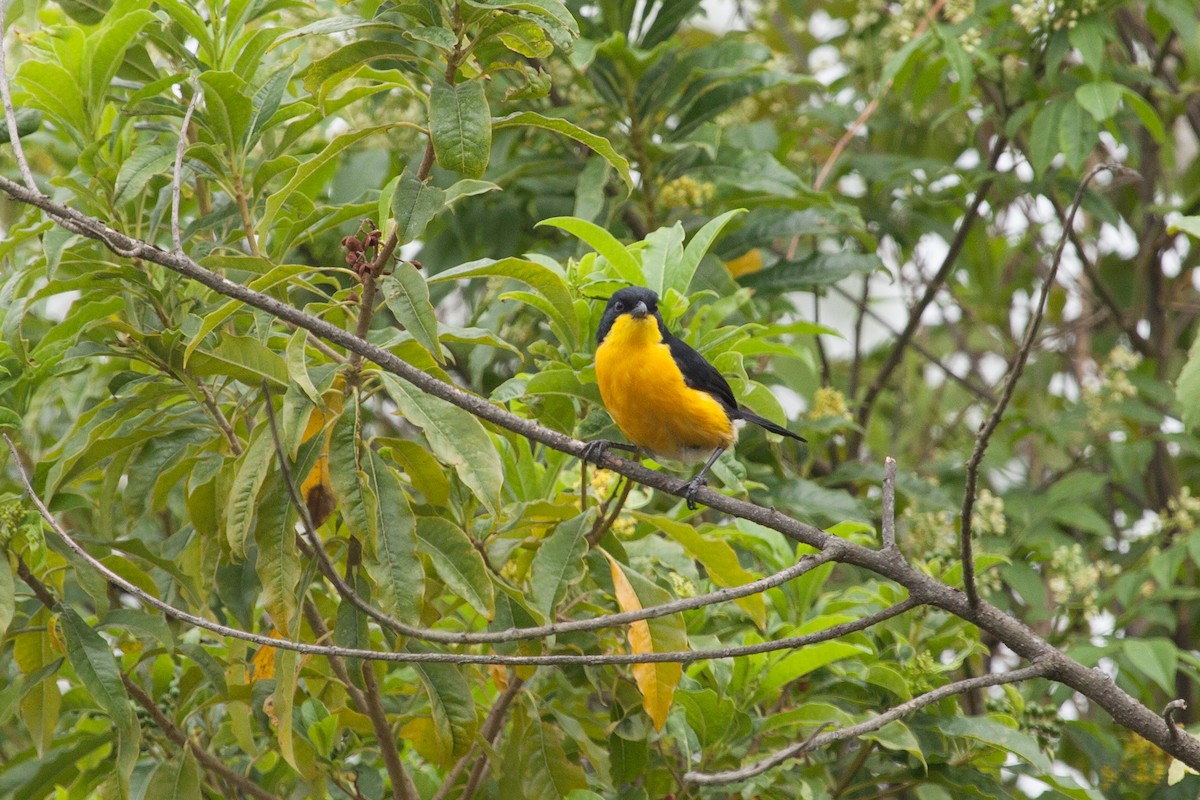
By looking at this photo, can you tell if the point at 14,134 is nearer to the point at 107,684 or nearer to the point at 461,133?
the point at 461,133

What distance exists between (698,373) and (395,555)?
114 centimetres

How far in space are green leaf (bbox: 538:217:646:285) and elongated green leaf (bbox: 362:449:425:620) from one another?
77 centimetres

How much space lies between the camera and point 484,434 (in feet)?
9.14

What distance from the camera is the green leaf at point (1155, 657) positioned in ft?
11.5

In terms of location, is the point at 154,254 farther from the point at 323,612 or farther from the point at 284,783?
the point at 284,783

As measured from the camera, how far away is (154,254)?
2.46 metres

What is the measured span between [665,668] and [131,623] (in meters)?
1.29

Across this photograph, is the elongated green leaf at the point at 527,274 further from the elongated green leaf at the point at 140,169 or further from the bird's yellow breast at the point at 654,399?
the elongated green leaf at the point at 140,169

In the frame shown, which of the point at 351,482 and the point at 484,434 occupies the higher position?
the point at 484,434

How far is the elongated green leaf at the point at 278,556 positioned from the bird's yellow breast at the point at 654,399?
2.89 ft

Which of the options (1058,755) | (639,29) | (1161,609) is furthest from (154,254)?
(1058,755)

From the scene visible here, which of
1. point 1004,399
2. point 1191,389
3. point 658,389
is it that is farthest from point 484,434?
point 1191,389

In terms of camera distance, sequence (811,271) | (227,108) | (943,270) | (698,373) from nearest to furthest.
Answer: (227,108) → (698,373) → (811,271) → (943,270)

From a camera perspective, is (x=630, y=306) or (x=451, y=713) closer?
(x=451, y=713)
